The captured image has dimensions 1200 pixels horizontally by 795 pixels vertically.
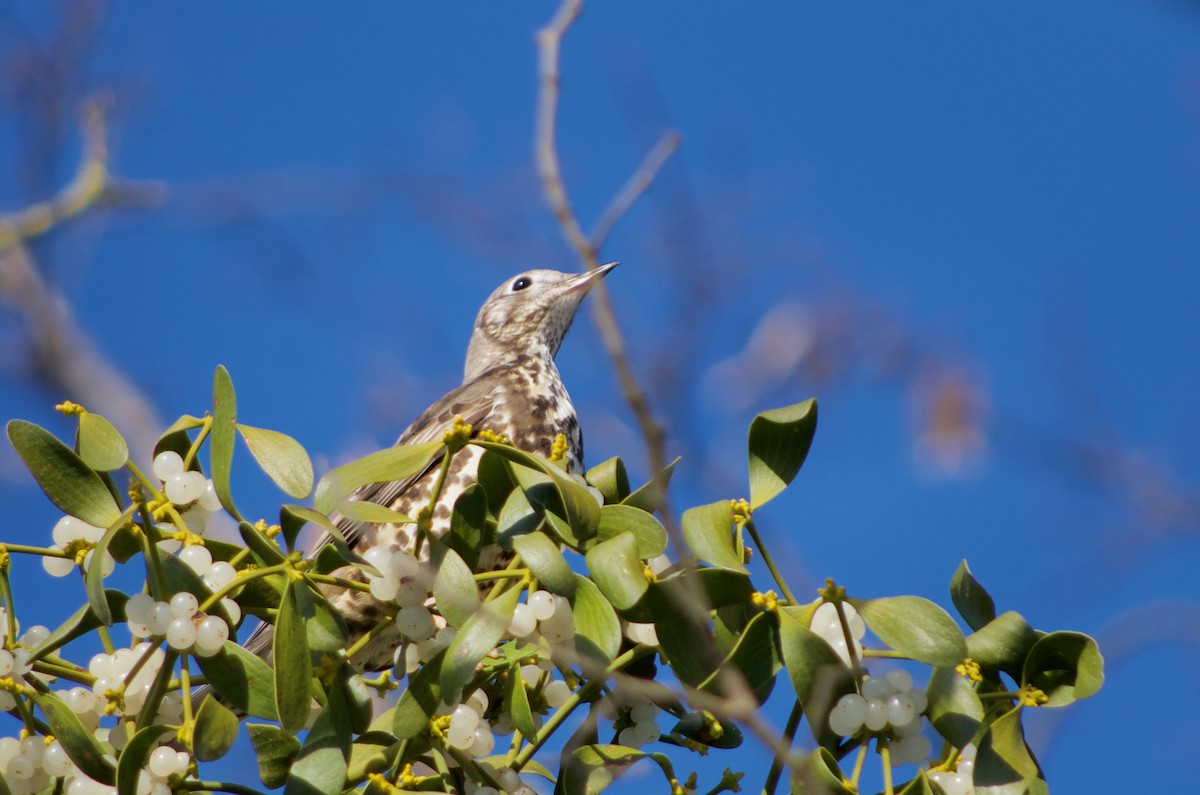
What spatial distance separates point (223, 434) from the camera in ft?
5.46

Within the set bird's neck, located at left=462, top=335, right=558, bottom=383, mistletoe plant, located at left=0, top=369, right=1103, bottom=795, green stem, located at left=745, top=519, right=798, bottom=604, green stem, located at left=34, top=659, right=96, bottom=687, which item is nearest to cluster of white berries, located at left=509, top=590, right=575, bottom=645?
mistletoe plant, located at left=0, top=369, right=1103, bottom=795

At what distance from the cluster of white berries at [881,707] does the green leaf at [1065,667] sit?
141 millimetres

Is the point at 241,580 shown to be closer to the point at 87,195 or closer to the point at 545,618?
the point at 545,618

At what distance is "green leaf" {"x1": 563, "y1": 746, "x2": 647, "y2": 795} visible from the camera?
1.79 metres

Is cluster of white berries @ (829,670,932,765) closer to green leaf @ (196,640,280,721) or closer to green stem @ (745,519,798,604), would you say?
green stem @ (745,519,798,604)

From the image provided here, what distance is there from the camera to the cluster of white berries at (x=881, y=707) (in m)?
1.54

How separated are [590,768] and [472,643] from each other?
324 millimetres

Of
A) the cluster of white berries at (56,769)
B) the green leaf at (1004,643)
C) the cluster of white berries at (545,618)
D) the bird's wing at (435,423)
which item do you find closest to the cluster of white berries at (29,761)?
the cluster of white berries at (56,769)

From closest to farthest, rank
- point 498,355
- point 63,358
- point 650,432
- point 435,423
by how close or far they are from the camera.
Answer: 1. point 650,432
2. point 435,423
3. point 498,355
4. point 63,358

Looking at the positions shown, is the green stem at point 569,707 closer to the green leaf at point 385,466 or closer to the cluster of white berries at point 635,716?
the cluster of white berries at point 635,716

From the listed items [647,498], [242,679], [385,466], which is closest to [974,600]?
[647,498]

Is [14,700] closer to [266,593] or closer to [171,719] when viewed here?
[171,719]

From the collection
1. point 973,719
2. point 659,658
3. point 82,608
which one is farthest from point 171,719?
point 973,719

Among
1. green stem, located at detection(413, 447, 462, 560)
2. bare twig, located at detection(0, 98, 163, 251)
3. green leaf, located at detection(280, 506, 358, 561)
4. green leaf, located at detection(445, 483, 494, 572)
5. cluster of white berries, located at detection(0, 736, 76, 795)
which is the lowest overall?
cluster of white berries, located at detection(0, 736, 76, 795)
